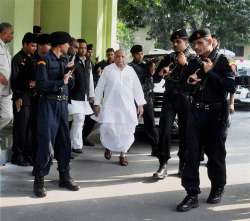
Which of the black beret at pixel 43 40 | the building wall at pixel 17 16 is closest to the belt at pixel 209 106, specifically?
the black beret at pixel 43 40

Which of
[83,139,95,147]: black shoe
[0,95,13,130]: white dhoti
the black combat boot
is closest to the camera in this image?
the black combat boot

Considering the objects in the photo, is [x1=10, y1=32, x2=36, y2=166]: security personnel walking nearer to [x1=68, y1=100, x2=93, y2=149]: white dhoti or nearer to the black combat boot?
[x1=68, y1=100, x2=93, y2=149]: white dhoti

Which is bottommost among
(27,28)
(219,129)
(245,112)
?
(245,112)

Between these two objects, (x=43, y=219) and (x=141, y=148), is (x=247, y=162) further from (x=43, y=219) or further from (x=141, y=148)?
(x=43, y=219)

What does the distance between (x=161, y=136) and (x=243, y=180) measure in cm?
129

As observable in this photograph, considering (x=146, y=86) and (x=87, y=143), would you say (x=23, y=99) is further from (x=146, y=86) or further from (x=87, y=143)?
(x=87, y=143)

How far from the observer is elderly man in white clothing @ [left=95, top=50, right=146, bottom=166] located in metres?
8.00

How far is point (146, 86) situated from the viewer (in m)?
8.82

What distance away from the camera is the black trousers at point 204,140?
590cm

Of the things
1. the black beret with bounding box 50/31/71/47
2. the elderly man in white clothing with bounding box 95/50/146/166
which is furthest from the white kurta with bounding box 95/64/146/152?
the black beret with bounding box 50/31/71/47

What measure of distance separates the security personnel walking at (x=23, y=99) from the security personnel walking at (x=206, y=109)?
2482mm

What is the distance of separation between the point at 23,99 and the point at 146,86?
224cm

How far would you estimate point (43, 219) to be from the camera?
533 cm

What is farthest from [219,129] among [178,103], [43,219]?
[43,219]
